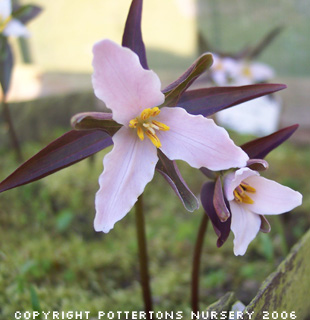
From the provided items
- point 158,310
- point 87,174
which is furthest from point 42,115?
point 158,310

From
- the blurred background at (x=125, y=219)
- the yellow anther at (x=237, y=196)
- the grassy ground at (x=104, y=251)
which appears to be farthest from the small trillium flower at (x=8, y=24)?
the yellow anther at (x=237, y=196)

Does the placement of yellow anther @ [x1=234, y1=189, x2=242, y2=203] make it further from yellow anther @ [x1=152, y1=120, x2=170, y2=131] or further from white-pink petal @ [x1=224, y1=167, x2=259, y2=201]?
yellow anther @ [x1=152, y1=120, x2=170, y2=131]

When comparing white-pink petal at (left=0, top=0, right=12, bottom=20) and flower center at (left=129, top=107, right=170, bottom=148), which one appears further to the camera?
white-pink petal at (left=0, top=0, right=12, bottom=20)

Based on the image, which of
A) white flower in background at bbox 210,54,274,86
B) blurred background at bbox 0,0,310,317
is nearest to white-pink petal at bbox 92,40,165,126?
blurred background at bbox 0,0,310,317

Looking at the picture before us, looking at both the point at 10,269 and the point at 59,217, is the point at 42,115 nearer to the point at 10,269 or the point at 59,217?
the point at 59,217

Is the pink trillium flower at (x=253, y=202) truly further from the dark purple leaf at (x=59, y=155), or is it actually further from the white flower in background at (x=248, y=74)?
the white flower in background at (x=248, y=74)

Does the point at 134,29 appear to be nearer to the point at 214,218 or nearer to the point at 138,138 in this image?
the point at 138,138
